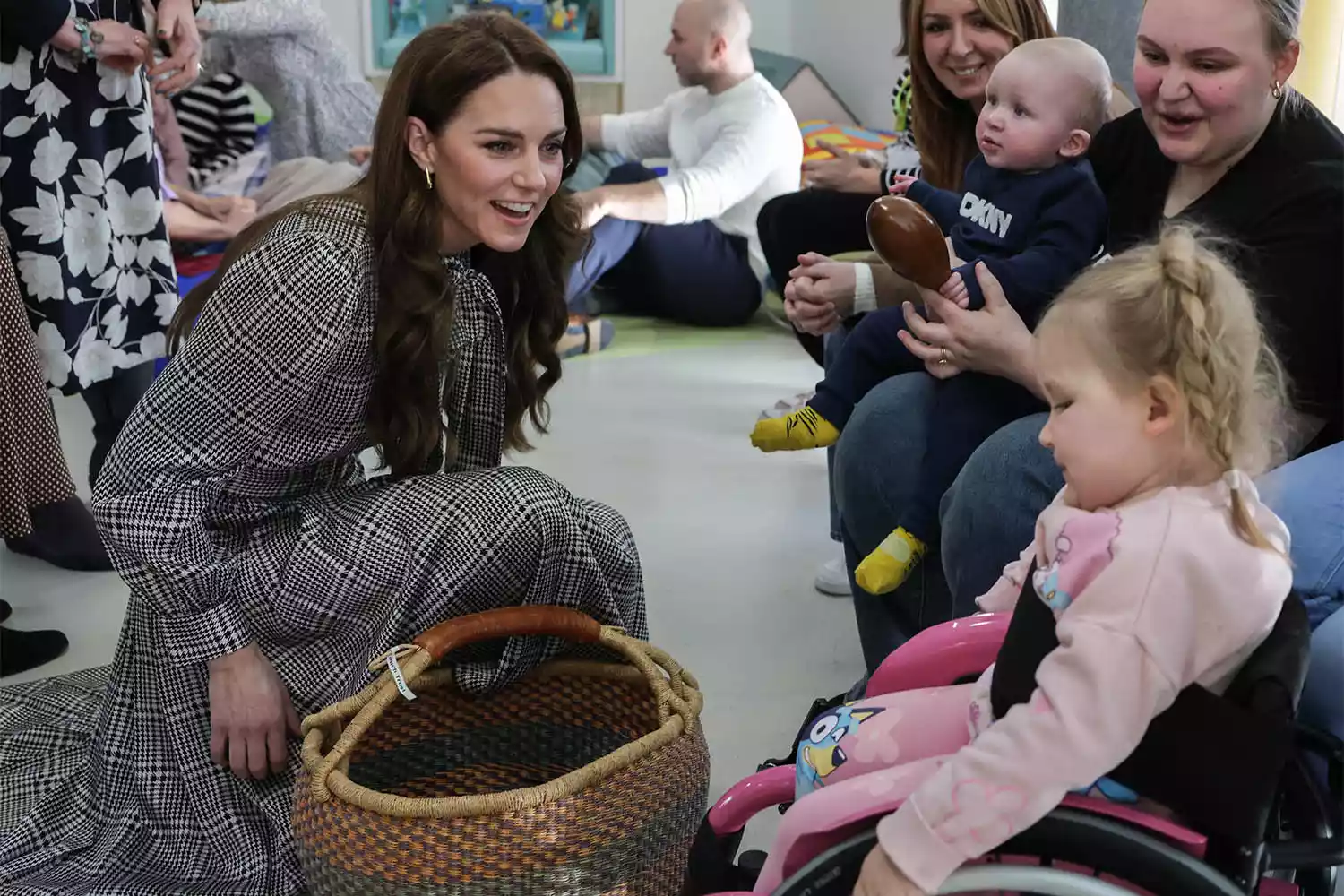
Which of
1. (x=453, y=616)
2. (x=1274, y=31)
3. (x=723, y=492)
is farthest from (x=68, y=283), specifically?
(x=1274, y=31)

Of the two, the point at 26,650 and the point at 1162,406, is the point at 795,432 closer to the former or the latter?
the point at 1162,406

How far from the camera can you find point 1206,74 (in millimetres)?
1503

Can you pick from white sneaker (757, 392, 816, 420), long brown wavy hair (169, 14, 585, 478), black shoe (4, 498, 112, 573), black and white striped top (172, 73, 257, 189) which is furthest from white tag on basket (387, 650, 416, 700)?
black and white striped top (172, 73, 257, 189)

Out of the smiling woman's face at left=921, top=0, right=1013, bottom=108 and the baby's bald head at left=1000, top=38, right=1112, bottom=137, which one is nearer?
the baby's bald head at left=1000, top=38, right=1112, bottom=137

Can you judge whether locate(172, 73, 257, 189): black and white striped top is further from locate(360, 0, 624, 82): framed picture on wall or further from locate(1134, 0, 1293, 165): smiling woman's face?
locate(1134, 0, 1293, 165): smiling woman's face

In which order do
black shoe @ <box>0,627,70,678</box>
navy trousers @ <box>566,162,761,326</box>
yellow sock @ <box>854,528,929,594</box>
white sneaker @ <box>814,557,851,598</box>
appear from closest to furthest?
yellow sock @ <box>854,528,929,594</box> < black shoe @ <box>0,627,70,678</box> < white sneaker @ <box>814,557,851,598</box> < navy trousers @ <box>566,162,761,326</box>

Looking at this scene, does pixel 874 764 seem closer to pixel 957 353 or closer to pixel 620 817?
pixel 620 817

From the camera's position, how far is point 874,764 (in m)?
1.17

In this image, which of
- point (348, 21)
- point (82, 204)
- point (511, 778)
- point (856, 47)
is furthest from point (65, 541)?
point (856, 47)

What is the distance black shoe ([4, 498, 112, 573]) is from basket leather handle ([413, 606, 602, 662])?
4.17ft

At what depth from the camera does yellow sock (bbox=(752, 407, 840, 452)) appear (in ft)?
6.17

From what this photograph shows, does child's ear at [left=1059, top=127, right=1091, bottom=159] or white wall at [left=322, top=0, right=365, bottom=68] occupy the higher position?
child's ear at [left=1059, top=127, right=1091, bottom=159]

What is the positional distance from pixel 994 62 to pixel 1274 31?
0.58 m

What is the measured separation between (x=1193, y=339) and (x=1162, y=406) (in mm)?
60
